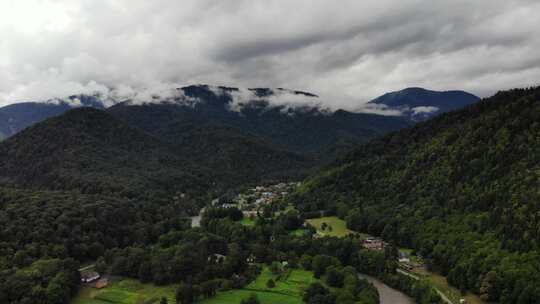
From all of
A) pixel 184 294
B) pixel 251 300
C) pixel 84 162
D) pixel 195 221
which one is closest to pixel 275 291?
pixel 251 300

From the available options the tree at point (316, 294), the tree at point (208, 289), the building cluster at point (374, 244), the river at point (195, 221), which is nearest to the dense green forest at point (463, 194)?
the building cluster at point (374, 244)

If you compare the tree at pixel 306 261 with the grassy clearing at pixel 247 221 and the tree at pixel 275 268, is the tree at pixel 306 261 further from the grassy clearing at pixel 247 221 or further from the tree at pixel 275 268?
the grassy clearing at pixel 247 221

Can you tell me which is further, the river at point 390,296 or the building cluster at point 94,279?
the building cluster at point 94,279

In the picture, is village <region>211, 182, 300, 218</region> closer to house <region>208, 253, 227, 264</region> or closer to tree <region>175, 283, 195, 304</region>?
house <region>208, 253, 227, 264</region>

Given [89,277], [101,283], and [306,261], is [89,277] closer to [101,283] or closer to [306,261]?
[101,283]

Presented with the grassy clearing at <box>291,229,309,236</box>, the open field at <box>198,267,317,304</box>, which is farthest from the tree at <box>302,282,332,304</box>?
the grassy clearing at <box>291,229,309,236</box>

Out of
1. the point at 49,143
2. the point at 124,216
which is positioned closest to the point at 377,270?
the point at 124,216
